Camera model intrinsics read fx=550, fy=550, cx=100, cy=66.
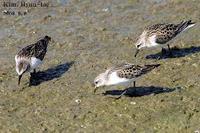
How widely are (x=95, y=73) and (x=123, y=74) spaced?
7.09ft

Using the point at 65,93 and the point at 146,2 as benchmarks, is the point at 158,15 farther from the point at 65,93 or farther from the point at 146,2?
the point at 65,93

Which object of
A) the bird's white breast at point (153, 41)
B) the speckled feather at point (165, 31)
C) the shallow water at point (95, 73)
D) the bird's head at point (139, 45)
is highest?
the speckled feather at point (165, 31)

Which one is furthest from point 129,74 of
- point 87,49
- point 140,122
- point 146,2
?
point 146,2

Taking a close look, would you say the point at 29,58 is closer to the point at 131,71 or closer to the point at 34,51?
the point at 34,51

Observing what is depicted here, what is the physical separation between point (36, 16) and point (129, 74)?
26.2 ft

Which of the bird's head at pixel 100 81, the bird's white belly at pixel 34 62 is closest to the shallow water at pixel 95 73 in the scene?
the bird's head at pixel 100 81

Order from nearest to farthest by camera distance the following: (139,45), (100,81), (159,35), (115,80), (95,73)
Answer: (115,80) < (100,81) < (95,73) < (159,35) < (139,45)

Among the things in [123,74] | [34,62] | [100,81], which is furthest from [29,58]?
[123,74]

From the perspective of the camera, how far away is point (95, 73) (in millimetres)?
15688

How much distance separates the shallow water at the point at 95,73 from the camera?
12.9 metres

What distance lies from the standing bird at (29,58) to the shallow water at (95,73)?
44cm

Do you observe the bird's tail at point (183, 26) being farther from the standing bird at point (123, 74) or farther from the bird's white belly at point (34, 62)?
the bird's white belly at point (34, 62)

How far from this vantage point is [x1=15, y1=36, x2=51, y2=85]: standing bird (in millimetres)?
15250

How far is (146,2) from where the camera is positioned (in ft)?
68.0
